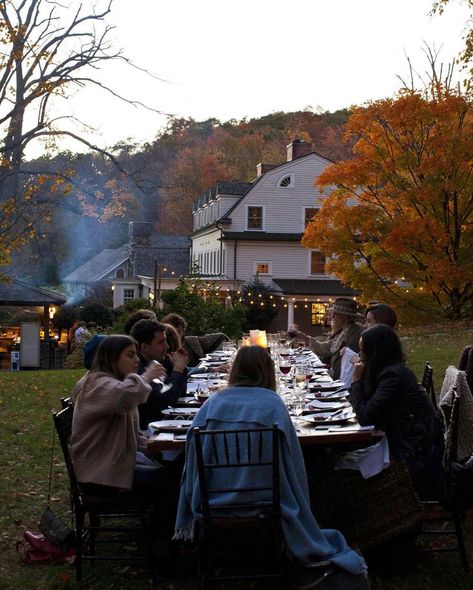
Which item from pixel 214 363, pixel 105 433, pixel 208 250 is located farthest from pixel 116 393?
pixel 208 250

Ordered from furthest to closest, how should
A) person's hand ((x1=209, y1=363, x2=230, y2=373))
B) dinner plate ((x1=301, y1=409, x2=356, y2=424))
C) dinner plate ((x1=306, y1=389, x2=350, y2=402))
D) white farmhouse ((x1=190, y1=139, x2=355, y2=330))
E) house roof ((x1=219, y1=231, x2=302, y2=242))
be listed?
house roof ((x1=219, y1=231, x2=302, y2=242)) < white farmhouse ((x1=190, y1=139, x2=355, y2=330)) < person's hand ((x1=209, y1=363, x2=230, y2=373)) < dinner plate ((x1=306, y1=389, x2=350, y2=402)) < dinner plate ((x1=301, y1=409, x2=356, y2=424))

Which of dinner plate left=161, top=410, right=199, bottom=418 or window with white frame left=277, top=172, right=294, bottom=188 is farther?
window with white frame left=277, top=172, right=294, bottom=188

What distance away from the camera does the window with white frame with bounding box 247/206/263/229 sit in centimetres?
4306

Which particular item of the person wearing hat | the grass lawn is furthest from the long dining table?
the person wearing hat

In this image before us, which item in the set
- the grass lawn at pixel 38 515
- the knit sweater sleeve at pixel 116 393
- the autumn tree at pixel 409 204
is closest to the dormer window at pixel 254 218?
the autumn tree at pixel 409 204

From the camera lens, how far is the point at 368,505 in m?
5.60

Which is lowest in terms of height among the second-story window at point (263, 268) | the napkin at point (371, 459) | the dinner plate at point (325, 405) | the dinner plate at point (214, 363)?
the napkin at point (371, 459)

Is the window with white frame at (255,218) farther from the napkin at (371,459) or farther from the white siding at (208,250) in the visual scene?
the napkin at (371,459)

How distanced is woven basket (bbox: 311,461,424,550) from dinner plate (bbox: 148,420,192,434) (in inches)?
37.9

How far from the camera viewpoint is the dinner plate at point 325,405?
6.23 m

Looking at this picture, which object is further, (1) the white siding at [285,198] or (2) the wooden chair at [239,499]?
(1) the white siding at [285,198]

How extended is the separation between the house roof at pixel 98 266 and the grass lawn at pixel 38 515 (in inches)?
1838

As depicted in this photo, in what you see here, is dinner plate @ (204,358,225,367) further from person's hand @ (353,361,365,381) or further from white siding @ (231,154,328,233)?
white siding @ (231,154,328,233)

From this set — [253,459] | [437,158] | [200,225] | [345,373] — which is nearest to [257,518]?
[253,459]
